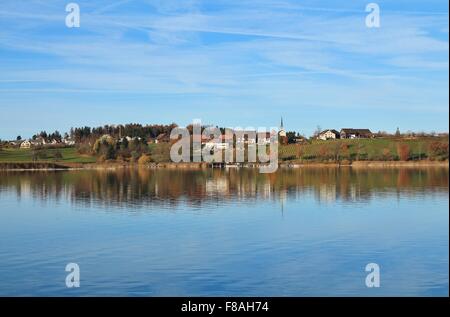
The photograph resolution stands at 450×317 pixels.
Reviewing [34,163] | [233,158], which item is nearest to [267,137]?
[233,158]

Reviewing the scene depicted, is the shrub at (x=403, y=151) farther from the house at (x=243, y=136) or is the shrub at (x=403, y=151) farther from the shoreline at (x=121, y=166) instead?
the house at (x=243, y=136)

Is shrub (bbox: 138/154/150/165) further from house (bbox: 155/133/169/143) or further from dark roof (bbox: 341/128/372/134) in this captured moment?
dark roof (bbox: 341/128/372/134)

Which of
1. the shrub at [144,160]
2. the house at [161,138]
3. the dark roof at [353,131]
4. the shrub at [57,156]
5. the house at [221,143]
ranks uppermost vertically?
the dark roof at [353,131]

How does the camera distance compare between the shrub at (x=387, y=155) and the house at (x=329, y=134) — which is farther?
the house at (x=329, y=134)

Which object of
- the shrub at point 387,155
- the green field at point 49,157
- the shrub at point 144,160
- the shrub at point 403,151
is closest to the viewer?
the shrub at point 403,151

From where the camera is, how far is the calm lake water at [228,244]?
17359 millimetres

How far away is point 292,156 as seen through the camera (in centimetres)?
9525

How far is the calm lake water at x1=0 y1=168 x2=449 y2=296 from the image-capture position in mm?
17359

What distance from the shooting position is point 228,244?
23250 millimetres

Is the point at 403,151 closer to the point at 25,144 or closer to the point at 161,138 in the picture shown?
the point at 161,138

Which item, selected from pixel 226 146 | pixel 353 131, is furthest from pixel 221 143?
pixel 353 131

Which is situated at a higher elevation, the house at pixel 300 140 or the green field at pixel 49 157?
the house at pixel 300 140

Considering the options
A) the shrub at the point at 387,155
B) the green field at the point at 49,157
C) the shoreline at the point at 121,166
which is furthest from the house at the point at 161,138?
the shrub at the point at 387,155

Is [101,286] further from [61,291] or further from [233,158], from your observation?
[233,158]
